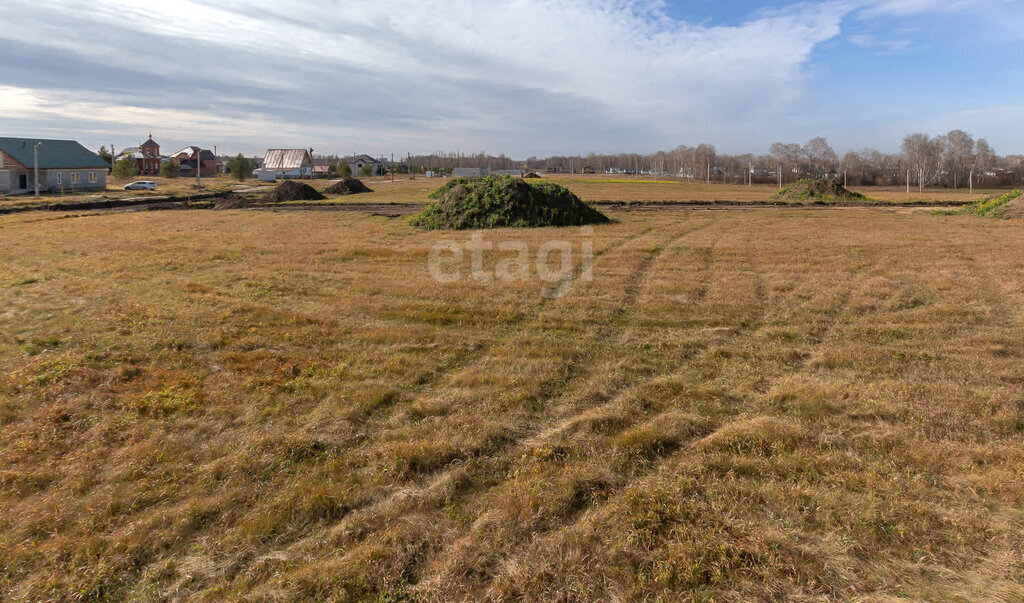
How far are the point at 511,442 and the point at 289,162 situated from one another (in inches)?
3638

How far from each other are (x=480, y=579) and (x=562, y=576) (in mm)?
499

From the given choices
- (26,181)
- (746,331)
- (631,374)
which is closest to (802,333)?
(746,331)

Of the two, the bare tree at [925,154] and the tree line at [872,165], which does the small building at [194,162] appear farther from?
the bare tree at [925,154]

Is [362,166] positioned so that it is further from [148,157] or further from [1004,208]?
[1004,208]

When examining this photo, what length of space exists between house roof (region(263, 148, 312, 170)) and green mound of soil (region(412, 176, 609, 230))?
71.2 meters

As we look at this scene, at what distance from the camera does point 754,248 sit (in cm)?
1659

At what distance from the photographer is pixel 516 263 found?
14000 millimetres

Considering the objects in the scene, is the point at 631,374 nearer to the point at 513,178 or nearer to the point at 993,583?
the point at 993,583

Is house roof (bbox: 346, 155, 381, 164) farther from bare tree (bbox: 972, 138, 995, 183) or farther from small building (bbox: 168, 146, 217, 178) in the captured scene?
bare tree (bbox: 972, 138, 995, 183)

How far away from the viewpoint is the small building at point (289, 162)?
84.4 m

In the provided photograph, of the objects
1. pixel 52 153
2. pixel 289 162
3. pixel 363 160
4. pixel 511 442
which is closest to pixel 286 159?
pixel 289 162

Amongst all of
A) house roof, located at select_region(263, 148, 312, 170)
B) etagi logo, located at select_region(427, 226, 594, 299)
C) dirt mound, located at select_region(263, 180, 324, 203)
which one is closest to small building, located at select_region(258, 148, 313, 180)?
house roof, located at select_region(263, 148, 312, 170)

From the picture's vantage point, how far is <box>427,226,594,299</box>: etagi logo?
1215 cm

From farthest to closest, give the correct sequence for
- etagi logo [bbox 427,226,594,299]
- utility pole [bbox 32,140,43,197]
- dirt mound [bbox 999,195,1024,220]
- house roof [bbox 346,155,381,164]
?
house roof [bbox 346,155,381,164] → utility pole [bbox 32,140,43,197] → dirt mound [bbox 999,195,1024,220] → etagi logo [bbox 427,226,594,299]
